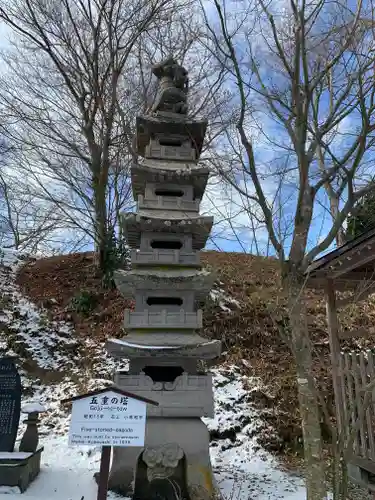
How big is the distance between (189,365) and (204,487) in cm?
203

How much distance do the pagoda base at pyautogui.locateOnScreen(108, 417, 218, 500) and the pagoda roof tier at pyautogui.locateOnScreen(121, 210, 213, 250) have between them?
148 inches

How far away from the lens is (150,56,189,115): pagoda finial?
10.6 metres

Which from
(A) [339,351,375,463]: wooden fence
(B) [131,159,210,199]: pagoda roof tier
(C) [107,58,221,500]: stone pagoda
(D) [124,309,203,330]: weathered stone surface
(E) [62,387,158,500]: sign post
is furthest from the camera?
(B) [131,159,210,199]: pagoda roof tier

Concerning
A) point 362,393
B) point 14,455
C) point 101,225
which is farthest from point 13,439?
point 101,225

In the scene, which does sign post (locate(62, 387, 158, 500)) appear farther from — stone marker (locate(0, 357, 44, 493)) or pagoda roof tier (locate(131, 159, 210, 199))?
pagoda roof tier (locate(131, 159, 210, 199))

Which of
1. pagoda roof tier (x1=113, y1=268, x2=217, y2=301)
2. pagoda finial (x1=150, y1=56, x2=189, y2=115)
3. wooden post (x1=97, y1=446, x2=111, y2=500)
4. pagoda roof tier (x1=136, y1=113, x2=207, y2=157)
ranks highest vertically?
pagoda finial (x1=150, y1=56, x2=189, y2=115)

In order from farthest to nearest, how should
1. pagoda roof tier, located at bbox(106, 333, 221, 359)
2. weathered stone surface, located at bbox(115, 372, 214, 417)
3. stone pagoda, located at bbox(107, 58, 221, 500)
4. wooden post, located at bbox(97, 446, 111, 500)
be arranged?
pagoda roof tier, located at bbox(106, 333, 221, 359)
weathered stone surface, located at bbox(115, 372, 214, 417)
stone pagoda, located at bbox(107, 58, 221, 500)
wooden post, located at bbox(97, 446, 111, 500)

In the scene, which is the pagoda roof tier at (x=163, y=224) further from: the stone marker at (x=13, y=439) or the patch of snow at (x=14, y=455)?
the patch of snow at (x=14, y=455)

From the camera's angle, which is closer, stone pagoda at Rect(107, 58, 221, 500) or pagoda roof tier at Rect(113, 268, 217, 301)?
stone pagoda at Rect(107, 58, 221, 500)

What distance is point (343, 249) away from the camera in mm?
6426

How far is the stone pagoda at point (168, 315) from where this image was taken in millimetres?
7184

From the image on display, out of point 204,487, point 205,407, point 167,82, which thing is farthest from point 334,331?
point 167,82

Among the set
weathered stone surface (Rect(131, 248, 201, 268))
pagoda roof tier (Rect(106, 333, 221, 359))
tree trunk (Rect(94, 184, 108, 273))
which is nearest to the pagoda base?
pagoda roof tier (Rect(106, 333, 221, 359))

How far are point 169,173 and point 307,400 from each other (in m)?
5.94
